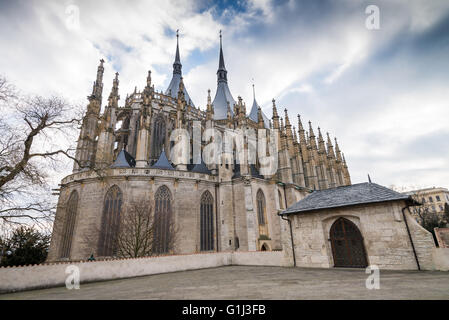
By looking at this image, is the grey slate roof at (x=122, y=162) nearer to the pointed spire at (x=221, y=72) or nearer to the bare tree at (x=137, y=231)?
the bare tree at (x=137, y=231)

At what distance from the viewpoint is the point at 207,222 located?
2094 cm

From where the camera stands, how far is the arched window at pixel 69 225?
18.7 metres

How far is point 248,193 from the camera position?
2083 centimetres

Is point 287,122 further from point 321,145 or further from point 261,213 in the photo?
point 261,213

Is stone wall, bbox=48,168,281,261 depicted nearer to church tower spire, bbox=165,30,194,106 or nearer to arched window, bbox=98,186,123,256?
→ arched window, bbox=98,186,123,256

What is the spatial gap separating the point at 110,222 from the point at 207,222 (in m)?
8.10

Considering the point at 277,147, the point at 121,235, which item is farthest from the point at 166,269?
the point at 277,147

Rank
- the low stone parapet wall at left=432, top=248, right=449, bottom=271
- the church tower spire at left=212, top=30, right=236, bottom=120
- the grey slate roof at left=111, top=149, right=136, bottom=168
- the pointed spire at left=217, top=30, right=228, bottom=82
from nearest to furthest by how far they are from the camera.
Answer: the low stone parapet wall at left=432, top=248, right=449, bottom=271 < the grey slate roof at left=111, top=149, right=136, bottom=168 < the church tower spire at left=212, top=30, right=236, bottom=120 < the pointed spire at left=217, top=30, right=228, bottom=82

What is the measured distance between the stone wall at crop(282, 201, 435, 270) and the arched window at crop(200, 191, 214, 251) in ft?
32.0

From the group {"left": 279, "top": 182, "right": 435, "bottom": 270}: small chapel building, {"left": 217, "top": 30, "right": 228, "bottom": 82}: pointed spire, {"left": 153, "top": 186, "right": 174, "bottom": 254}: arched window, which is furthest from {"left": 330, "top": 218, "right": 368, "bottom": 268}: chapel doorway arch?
{"left": 217, "top": 30, "right": 228, "bottom": 82}: pointed spire

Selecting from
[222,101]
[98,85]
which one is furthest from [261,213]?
[222,101]

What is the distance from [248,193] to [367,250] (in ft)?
38.6

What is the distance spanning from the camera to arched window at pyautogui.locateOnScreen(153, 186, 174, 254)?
18297 millimetres
